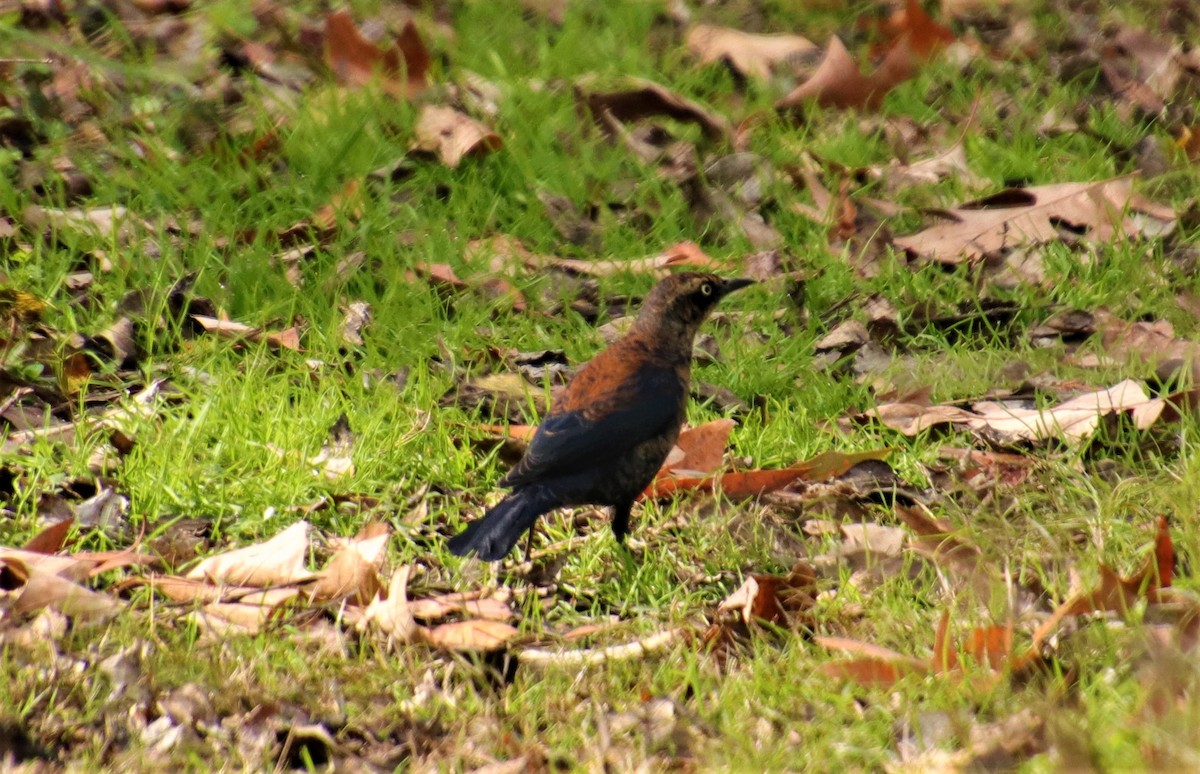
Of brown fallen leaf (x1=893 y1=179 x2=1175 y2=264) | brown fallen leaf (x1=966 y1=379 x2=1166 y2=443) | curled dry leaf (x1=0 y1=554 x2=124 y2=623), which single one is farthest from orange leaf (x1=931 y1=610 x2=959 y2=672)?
brown fallen leaf (x1=893 y1=179 x2=1175 y2=264)

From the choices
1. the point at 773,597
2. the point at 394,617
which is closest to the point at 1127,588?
the point at 773,597

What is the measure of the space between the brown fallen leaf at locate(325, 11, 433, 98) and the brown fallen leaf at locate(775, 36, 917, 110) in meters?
1.85

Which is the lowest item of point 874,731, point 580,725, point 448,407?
point 448,407

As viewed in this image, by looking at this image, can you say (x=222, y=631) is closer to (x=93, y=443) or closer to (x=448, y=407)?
(x=93, y=443)

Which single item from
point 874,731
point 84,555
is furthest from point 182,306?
point 874,731

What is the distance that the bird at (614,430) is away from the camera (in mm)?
4531

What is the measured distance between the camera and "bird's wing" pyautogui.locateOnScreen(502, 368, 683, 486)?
4621mm

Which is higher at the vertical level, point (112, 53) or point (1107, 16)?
point (1107, 16)

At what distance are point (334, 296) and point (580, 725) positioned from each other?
2.88m

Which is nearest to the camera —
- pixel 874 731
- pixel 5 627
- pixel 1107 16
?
pixel 874 731

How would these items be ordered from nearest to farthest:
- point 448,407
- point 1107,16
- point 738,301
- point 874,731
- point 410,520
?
point 874,731
point 410,520
point 448,407
point 738,301
point 1107,16

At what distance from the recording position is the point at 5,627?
4.06 meters

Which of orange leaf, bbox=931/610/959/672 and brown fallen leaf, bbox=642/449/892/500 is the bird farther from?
orange leaf, bbox=931/610/959/672

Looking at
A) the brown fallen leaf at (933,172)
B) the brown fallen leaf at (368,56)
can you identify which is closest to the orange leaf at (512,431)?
the brown fallen leaf at (933,172)
